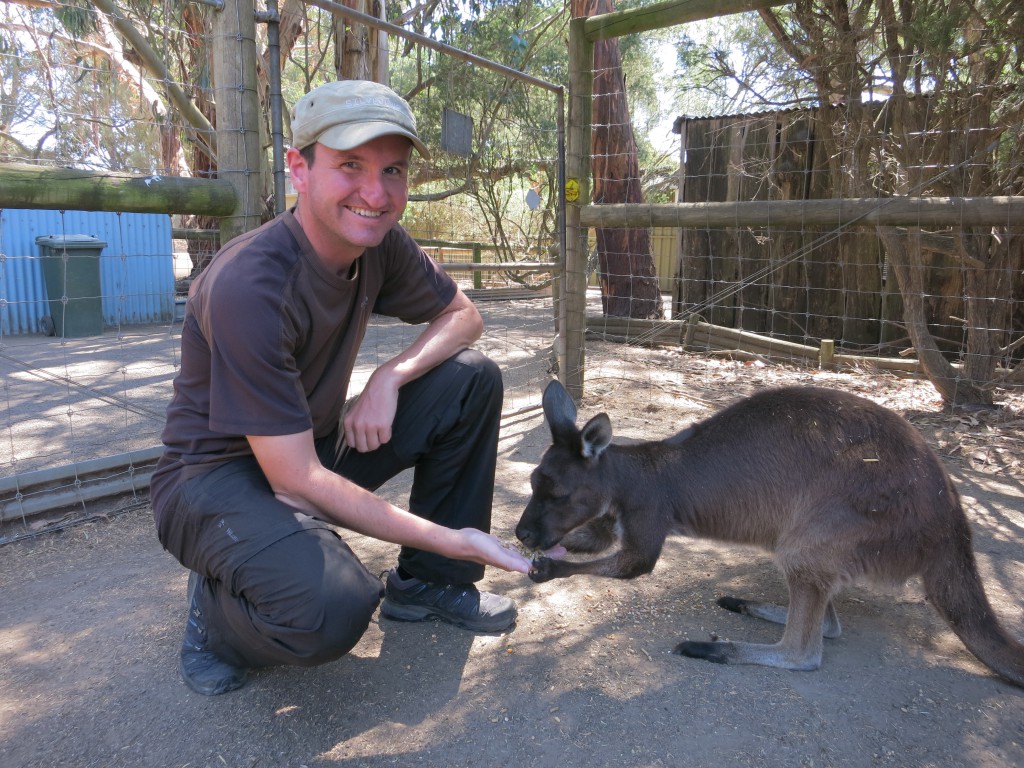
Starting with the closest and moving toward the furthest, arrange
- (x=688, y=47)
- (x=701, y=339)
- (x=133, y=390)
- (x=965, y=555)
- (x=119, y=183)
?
(x=965, y=555) → (x=119, y=183) → (x=133, y=390) → (x=688, y=47) → (x=701, y=339)

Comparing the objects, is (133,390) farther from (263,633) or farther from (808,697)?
(808,697)

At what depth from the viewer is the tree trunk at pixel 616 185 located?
8.45m

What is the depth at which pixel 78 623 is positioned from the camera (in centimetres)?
226

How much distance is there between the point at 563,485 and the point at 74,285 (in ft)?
24.2

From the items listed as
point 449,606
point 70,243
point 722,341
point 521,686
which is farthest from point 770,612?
point 70,243

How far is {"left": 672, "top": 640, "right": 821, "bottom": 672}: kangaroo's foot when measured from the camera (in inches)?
84.3

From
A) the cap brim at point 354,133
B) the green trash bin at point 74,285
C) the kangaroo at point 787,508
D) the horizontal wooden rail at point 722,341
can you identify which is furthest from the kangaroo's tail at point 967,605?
the green trash bin at point 74,285

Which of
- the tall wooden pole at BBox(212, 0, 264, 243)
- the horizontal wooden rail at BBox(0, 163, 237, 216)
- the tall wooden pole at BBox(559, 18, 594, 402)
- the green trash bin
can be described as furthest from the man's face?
the green trash bin

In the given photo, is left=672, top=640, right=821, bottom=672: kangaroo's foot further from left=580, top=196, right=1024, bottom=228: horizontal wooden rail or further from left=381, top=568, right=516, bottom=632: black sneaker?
left=580, top=196, right=1024, bottom=228: horizontal wooden rail

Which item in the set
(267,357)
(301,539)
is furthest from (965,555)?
(267,357)

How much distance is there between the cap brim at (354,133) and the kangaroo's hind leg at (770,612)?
177 cm

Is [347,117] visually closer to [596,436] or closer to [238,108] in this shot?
[596,436]

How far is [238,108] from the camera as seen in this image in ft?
9.89

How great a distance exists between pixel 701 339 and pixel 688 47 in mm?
2476
